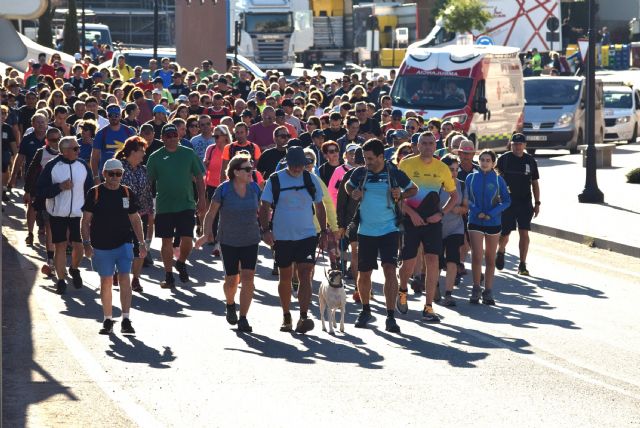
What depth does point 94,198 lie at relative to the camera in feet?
44.8

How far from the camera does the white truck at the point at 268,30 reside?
218ft

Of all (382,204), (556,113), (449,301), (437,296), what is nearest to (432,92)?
(556,113)

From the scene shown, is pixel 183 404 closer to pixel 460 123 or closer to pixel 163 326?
pixel 163 326

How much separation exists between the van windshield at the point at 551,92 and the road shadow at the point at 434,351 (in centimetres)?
2436

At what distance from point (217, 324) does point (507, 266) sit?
5670 millimetres

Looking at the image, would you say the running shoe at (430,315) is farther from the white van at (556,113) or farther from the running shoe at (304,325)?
the white van at (556,113)

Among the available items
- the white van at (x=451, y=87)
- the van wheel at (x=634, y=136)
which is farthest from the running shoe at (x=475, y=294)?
the van wheel at (x=634, y=136)

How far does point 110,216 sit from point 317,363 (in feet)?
8.54

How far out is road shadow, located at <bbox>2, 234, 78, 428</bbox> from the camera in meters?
10.4

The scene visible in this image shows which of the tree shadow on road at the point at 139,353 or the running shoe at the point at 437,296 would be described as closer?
the tree shadow on road at the point at 139,353

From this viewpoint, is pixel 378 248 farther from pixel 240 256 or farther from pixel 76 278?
pixel 76 278

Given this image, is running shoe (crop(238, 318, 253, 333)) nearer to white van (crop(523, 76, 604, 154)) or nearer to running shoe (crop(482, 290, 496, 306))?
running shoe (crop(482, 290, 496, 306))

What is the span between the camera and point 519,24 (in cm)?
7238

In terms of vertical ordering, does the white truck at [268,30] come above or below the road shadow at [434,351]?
above
